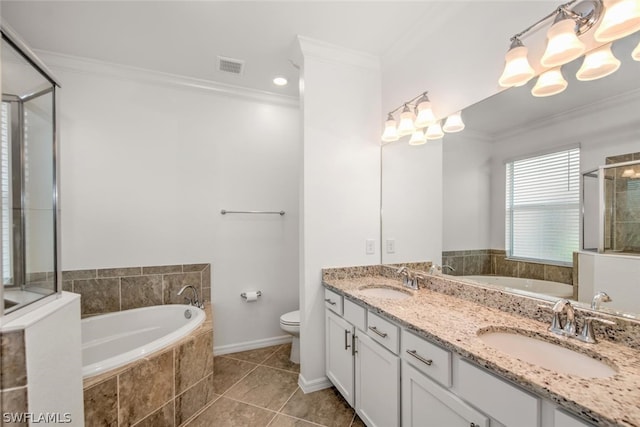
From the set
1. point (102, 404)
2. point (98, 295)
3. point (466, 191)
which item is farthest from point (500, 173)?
point (98, 295)

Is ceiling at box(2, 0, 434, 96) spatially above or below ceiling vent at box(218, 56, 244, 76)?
above

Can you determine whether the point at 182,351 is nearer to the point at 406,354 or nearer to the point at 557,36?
the point at 406,354

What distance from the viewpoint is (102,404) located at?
4.86 feet

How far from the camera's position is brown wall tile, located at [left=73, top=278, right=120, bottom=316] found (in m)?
2.38

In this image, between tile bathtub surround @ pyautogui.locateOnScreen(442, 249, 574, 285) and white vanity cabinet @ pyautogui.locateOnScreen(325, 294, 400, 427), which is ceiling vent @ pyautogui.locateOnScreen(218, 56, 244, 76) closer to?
white vanity cabinet @ pyautogui.locateOnScreen(325, 294, 400, 427)

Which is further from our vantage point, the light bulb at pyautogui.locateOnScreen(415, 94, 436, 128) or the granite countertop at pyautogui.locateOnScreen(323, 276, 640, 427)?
the light bulb at pyautogui.locateOnScreen(415, 94, 436, 128)

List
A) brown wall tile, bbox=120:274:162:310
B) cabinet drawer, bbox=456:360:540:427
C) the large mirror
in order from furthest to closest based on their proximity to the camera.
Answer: brown wall tile, bbox=120:274:162:310 → the large mirror → cabinet drawer, bbox=456:360:540:427

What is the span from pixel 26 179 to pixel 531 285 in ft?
8.05

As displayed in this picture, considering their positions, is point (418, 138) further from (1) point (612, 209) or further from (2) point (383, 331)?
(2) point (383, 331)

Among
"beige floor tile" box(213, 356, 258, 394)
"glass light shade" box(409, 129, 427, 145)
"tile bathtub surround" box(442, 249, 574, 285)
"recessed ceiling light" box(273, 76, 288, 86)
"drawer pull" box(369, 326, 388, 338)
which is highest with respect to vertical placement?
"recessed ceiling light" box(273, 76, 288, 86)

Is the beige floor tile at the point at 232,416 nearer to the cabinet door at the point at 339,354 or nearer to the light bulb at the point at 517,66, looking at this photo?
the cabinet door at the point at 339,354

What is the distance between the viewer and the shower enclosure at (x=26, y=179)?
1.08 meters

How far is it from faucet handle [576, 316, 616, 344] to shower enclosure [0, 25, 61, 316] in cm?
212

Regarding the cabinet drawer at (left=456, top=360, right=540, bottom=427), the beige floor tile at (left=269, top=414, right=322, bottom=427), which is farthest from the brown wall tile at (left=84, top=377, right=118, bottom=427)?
the cabinet drawer at (left=456, top=360, right=540, bottom=427)
